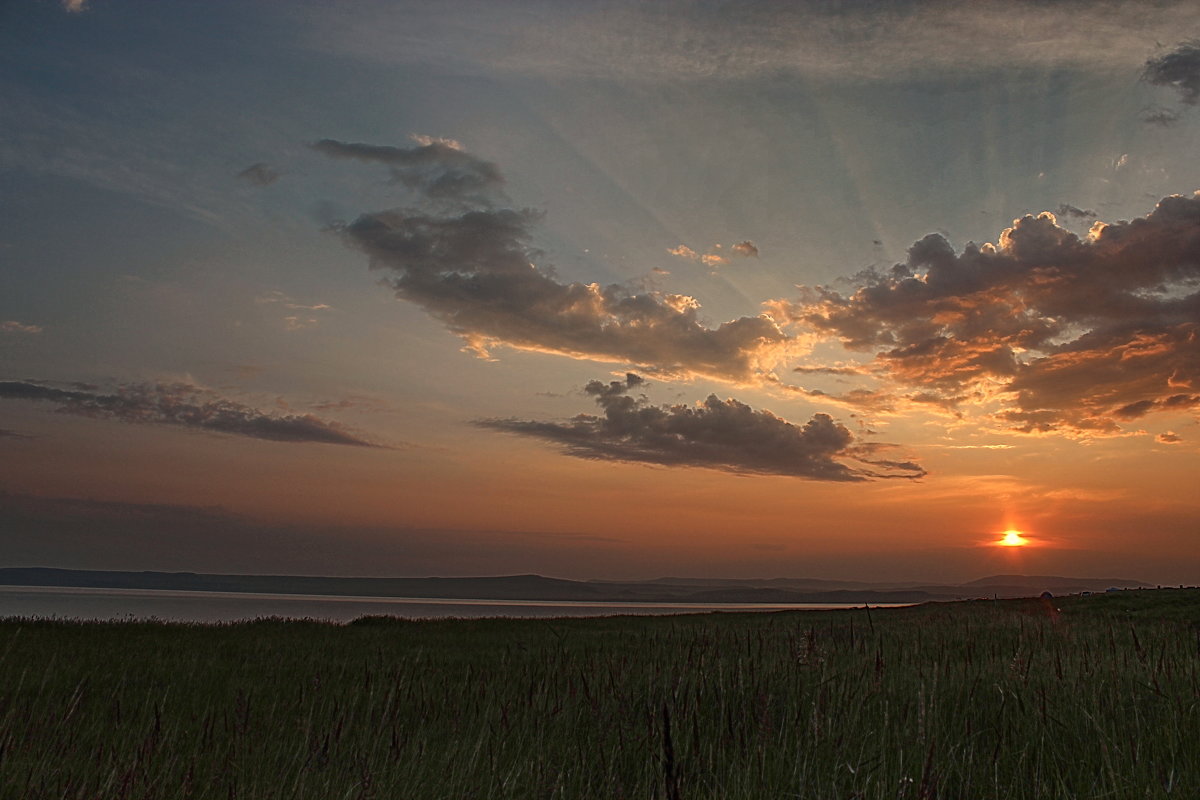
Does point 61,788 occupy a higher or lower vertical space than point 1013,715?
lower

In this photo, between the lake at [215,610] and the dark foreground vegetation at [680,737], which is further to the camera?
the lake at [215,610]

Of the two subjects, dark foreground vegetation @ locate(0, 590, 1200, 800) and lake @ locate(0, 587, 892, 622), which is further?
lake @ locate(0, 587, 892, 622)

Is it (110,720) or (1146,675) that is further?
(110,720)

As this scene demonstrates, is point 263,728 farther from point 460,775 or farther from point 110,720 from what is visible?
point 460,775

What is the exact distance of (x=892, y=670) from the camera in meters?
7.88

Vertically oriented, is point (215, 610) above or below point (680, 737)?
below

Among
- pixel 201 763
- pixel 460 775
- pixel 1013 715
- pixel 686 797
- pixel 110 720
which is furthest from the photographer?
pixel 110 720

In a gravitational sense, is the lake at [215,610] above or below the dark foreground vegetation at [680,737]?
below

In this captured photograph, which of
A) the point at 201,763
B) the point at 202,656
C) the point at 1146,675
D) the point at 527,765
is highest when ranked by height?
the point at 1146,675

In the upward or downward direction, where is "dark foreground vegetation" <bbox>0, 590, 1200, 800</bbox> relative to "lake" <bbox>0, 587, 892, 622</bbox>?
upward

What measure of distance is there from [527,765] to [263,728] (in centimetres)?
403

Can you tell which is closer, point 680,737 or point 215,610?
point 680,737

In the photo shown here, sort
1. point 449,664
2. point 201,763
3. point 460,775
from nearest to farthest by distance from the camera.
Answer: point 460,775, point 201,763, point 449,664

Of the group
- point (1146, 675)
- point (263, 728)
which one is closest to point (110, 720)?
point (263, 728)
